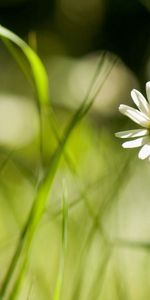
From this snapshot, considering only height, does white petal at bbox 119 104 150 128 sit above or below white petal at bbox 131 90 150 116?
below

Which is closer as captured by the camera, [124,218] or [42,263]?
[42,263]

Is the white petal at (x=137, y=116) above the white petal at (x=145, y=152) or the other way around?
above

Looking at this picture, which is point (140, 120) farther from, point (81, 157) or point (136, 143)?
point (81, 157)

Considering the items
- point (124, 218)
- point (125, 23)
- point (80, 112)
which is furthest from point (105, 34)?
point (80, 112)

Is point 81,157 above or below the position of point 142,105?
above

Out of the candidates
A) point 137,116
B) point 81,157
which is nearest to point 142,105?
point 137,116

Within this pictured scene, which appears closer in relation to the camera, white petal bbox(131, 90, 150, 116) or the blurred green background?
white petal bbox(131, 90, 150, 116)

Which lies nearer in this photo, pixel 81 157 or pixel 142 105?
pixel 142 105

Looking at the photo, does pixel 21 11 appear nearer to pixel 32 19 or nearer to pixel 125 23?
pixel 32 19
